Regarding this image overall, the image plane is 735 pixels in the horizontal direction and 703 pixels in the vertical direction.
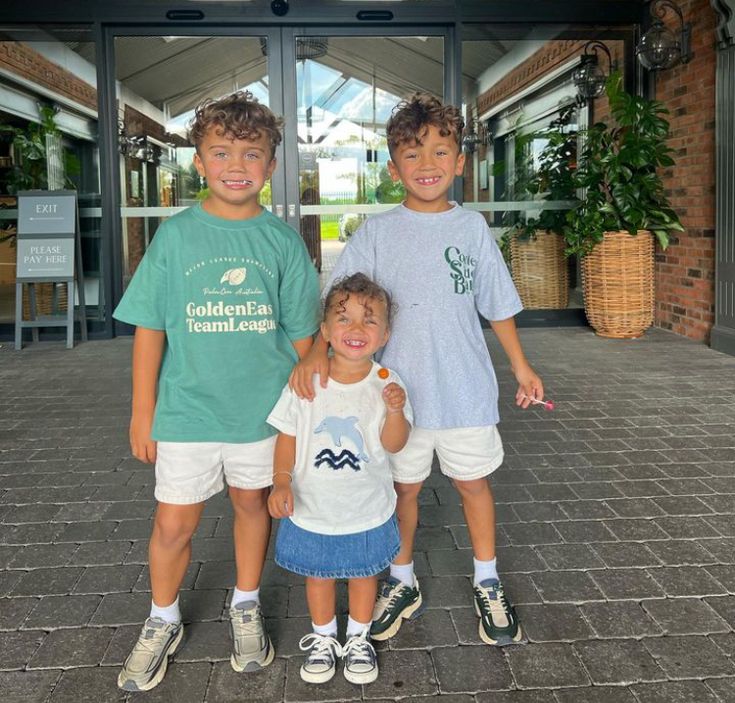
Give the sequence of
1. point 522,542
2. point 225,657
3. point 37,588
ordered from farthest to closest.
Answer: point 522,542, point 37,588, point 225,657

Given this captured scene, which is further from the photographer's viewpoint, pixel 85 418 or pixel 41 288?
pixel 41 288

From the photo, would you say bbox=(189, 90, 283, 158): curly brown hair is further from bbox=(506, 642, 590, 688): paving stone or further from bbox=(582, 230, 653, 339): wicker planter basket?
bbox=(582, 230, 653, 339): wicker planter basket

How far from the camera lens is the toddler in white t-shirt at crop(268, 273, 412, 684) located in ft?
6.13

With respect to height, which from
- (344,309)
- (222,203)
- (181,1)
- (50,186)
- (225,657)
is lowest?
(225,657)

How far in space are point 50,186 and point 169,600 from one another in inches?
239

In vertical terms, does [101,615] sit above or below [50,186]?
below

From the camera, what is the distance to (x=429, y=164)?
6.61 ft

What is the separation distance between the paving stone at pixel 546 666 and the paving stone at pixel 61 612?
114 cm

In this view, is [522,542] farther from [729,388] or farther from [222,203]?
[729,388]

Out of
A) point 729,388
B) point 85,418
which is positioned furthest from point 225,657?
point 729,388

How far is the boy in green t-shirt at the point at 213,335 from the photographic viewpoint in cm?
186

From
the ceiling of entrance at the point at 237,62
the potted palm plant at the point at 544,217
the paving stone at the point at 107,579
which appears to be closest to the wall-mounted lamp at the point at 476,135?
the potted palm plant at the point at 544,217

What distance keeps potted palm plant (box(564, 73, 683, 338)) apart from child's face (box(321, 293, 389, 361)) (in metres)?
5.22

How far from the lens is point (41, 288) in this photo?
23.5ft
